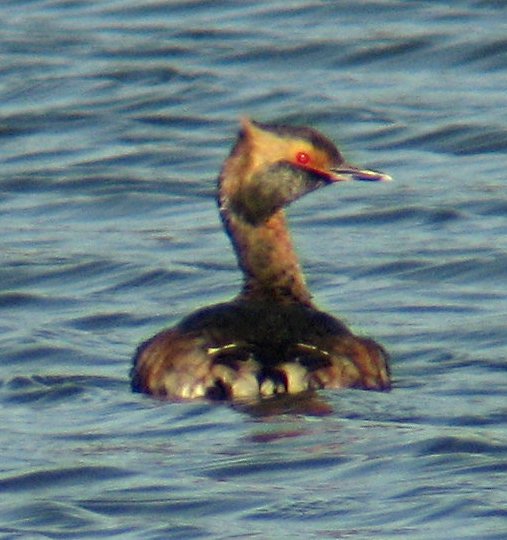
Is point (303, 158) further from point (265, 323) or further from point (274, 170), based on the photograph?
point (265, 323)

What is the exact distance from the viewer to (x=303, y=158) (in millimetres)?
10367

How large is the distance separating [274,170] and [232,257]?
2.95 meters

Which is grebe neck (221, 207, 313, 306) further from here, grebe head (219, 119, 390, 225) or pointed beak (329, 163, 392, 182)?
pointed beak (329, 163, 392, 182)

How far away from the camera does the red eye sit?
34.0ft

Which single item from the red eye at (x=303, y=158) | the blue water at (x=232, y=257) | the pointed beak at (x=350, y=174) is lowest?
the blue water at (x=232, y=257)

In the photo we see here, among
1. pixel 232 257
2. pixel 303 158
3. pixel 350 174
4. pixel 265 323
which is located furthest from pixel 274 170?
pixel 232 257

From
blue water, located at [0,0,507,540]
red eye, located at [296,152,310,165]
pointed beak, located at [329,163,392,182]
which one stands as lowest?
Result: blue water, located at [0,0,507,540]

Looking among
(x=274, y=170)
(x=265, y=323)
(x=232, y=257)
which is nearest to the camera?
(x=265, y=323)

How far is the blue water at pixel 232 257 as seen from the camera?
27.1 ft

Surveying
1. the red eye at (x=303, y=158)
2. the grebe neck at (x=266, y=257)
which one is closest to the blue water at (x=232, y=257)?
the grebe neck at (x=266, y=257)

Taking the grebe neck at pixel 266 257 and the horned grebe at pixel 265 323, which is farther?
the grebe neck at pixel 266 257

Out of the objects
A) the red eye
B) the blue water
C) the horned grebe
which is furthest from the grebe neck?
the blue water

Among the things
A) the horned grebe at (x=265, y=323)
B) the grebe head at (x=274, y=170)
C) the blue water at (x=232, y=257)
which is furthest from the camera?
the grebe head at (x=274, y=170)

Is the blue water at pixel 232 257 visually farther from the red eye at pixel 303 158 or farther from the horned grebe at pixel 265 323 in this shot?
the red eye at pixel 303 158
